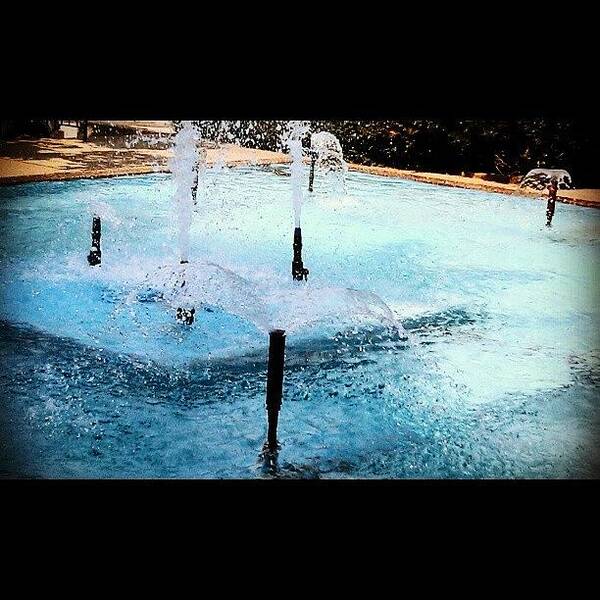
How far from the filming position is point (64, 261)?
Result: 2.62 meters

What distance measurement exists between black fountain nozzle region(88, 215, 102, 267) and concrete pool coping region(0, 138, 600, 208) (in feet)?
0.78

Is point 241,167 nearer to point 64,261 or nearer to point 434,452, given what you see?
point 64,261

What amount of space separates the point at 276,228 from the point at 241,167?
1.37 ft

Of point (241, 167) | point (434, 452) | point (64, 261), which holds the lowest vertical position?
point (434, 452)

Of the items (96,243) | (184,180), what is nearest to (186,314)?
(96,243)

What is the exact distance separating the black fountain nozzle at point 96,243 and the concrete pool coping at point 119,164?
24 centimetres

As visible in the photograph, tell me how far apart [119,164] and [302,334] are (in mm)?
1218

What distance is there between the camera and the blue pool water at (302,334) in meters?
2.31

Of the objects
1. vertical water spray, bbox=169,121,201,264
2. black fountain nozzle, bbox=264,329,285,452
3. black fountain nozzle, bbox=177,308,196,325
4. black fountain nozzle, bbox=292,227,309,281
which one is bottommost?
black fountain nozzle, bbox=264,329,285,452

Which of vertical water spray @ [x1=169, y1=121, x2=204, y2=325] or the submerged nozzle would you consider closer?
vertical water spray @ [x1=169, y1=121, x2=204, y2=325]

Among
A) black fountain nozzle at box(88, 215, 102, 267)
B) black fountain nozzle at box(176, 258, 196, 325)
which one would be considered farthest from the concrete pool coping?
black fountain nozzle at box(176, 258, 196, 325)

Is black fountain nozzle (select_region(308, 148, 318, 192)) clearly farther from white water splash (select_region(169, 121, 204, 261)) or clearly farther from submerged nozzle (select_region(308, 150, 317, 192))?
white water splash (select_region(169, 121, 204, 261))

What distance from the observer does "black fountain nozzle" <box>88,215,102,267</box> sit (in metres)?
2.71
